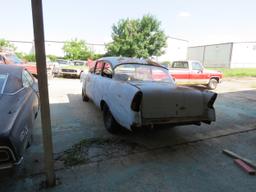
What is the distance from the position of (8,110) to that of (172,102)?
7.91 feet

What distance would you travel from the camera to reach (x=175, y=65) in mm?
11109

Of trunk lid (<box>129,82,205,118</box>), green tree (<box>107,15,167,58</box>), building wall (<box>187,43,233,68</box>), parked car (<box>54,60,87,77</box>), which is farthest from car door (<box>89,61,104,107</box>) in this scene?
building wall (<box>187,43,233,68</box>)

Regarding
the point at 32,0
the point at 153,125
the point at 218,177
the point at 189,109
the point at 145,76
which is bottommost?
the point at 218,177

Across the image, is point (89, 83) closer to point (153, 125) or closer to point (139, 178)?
point (153, 125)

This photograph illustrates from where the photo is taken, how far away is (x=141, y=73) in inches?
180

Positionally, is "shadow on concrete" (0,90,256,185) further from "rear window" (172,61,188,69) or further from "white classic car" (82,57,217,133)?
"rear window" (172,61,188,69)

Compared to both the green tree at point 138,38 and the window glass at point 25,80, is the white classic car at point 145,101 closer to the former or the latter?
the window glass at point 25,80

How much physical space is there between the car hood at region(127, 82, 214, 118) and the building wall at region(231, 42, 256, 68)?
125ft

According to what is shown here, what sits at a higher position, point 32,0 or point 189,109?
point 32,0

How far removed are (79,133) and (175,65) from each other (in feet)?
27.2

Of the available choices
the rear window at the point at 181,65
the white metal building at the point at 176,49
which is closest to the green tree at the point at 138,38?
the white metal building at the point at 176,49

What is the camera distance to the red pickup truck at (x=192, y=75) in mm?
10078

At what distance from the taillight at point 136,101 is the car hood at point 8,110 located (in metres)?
1.63

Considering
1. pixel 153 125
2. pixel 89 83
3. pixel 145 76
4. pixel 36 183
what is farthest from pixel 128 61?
pixel 36 183
